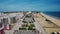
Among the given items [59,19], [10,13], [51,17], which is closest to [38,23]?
[51,17]

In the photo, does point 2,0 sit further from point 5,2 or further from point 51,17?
point 51,17

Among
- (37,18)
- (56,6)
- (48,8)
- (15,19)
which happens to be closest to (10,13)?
(15,19)

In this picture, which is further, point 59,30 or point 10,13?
point 10,13

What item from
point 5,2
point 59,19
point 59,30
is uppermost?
point 5,2

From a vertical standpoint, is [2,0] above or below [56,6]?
above

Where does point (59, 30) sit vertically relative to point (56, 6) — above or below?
below

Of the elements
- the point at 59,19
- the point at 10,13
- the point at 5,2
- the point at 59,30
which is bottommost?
the point at 59,30

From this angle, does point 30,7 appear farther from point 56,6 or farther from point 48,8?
point 56,6
